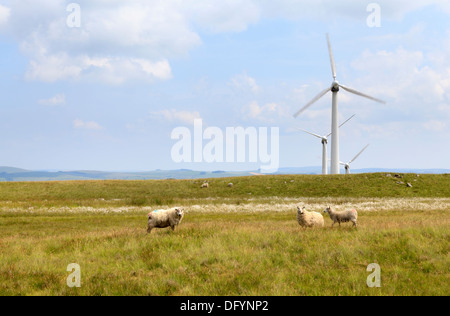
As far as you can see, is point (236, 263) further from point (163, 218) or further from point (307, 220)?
point (307, 220)

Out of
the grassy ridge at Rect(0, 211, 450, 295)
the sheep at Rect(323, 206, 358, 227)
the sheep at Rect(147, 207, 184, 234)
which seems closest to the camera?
the grassy ridge at Rect(0, 211, 450, 295)

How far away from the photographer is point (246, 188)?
62.1m

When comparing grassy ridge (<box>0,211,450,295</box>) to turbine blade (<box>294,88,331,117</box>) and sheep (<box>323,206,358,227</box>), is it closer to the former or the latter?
Result: sheep (<box>323,206,358,227</box>)

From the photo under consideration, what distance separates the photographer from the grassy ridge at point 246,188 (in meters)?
56.6

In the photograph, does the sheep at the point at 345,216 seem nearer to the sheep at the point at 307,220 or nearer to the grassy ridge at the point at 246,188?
the sheep at the point at 307,220

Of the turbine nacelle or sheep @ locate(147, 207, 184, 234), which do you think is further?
the turbine nacelle

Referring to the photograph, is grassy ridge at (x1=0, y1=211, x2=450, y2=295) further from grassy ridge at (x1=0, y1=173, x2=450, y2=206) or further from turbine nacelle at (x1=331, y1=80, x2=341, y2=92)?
turbine nacelle at (x1=331, y1=80, x2=341, y2=92)

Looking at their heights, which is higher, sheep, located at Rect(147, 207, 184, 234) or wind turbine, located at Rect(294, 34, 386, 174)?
wind turbine, located at Rect(294, 34, 386, 174)

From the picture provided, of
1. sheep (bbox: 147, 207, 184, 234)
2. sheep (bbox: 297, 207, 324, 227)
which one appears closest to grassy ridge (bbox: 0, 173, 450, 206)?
sheep (bbox: 147, 207, 184, 234)

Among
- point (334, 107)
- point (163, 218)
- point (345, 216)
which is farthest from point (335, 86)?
point (163, 218)

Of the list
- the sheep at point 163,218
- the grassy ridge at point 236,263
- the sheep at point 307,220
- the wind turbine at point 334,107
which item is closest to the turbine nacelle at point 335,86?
the wind turbine at point 334,107

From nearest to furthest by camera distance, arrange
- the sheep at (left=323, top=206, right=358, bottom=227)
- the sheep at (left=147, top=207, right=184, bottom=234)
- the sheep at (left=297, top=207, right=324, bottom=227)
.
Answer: the sheep at (left=147, top=207, right=184, bottom=234) < the sheep at (left=297, top=207, right=324, bottom=227) < the sheep at (left=323, top=206, right=358, bottom=227)

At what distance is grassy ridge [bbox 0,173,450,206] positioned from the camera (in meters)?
56.6
